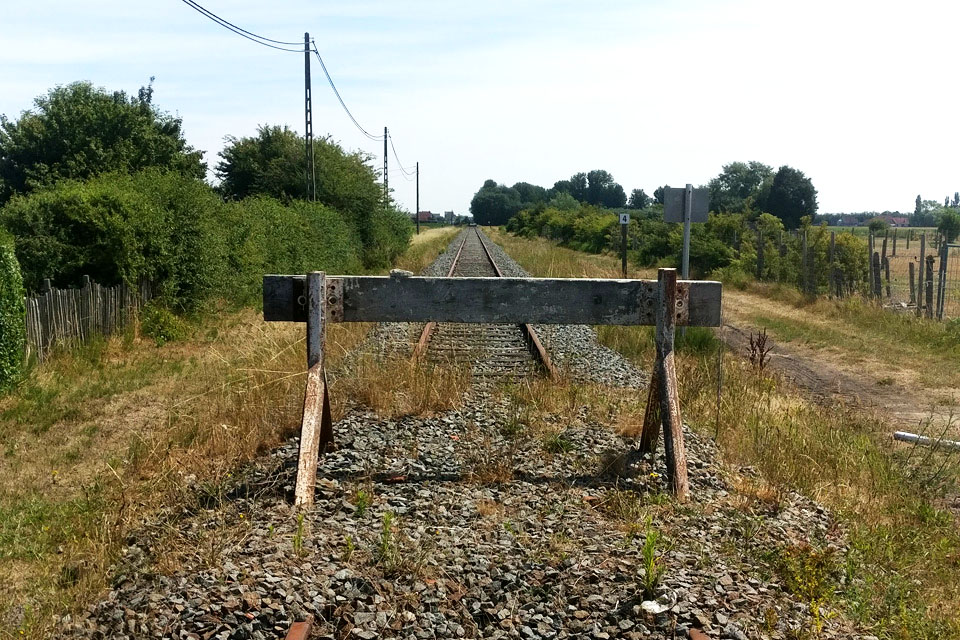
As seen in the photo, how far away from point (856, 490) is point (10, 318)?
351 inches


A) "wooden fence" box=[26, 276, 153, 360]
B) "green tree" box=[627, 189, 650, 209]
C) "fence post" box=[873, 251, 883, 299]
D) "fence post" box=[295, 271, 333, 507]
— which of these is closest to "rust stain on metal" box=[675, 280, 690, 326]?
"fence post" box=[295, 271, 333, 507]

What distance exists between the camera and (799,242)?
23016 mm

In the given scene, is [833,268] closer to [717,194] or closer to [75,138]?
[75,138]

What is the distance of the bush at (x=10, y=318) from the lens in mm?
9062

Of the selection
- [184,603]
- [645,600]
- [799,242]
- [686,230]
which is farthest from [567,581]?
[799,242]

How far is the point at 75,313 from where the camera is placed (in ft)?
35.9

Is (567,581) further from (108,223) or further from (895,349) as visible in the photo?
(895,349)

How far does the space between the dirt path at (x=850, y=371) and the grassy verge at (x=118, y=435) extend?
5.65 m

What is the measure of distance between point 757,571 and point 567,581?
0.96 metres

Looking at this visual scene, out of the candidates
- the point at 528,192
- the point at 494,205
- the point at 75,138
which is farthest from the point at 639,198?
the point at 75,138

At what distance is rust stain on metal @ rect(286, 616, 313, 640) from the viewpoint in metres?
3.29

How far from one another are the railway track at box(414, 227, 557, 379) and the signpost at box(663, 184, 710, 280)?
7.13 ft

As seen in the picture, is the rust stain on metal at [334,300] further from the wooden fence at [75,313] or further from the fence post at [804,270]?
the fence post at [804,270]

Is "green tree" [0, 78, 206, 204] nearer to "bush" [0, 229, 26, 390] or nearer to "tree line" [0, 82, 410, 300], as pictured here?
"tree line" [0, 82, 410, 300]
